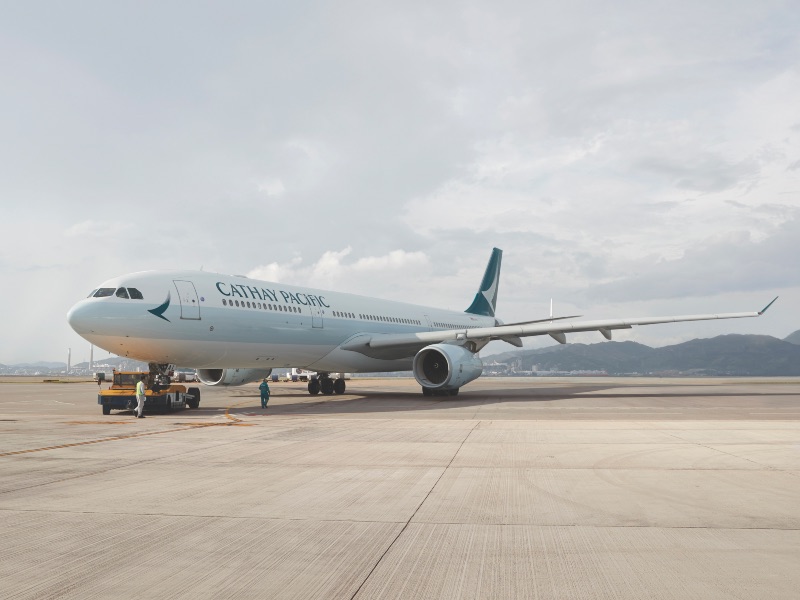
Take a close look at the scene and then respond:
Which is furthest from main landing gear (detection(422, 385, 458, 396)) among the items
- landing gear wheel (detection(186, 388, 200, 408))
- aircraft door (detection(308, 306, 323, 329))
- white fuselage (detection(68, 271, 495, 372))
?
landing gear wheel (detection(186, 388, 200, 408))

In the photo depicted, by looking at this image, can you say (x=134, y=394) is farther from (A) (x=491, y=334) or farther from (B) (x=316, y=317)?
(A) (x=491, y=334)

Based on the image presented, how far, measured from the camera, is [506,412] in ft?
63.1

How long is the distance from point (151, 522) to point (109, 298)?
1363 cm

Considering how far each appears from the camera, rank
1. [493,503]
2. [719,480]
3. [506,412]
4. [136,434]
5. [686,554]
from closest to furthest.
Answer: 1. [686,554]
2. [493,503]
3. [719,480]
4. [136,434]
5. [506,412]

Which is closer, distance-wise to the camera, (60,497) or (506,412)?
(60,497)

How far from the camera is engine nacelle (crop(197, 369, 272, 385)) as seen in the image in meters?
26.3

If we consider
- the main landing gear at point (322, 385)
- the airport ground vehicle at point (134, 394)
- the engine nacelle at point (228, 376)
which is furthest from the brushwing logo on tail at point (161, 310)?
the main landing gear at point (322, 385)

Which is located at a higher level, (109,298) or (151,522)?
(109,298)

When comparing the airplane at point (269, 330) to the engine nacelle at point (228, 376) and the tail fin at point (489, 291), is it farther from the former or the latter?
the tail fin at point (489, 291)

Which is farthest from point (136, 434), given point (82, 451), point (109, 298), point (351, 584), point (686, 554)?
point (686, 554)

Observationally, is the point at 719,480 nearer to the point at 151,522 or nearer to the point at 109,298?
the point at 151,522

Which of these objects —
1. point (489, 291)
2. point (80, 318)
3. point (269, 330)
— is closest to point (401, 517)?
point (80, 318)

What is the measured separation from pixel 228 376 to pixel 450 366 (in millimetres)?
9208

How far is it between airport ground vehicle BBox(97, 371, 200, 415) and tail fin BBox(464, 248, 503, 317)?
2410 centimetres
